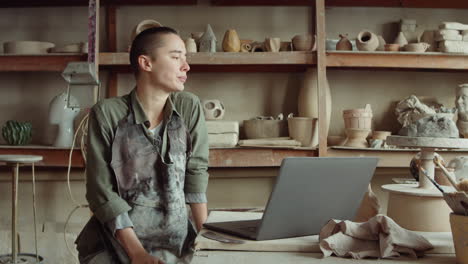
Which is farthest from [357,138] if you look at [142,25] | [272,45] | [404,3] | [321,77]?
[142,25]

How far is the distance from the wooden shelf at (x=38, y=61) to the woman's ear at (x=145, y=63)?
160cm

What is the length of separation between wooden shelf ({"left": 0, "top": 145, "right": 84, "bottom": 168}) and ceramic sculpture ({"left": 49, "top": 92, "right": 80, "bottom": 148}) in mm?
75

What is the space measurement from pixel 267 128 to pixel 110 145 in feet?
5.88

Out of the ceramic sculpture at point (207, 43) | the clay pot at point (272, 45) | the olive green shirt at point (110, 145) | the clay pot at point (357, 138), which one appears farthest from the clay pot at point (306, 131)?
the olive green shirt at point (110, 145)

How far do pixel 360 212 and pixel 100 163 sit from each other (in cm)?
80

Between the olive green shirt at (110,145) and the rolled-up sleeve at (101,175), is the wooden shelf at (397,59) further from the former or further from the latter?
the rolled-up sleeve at (101,175)

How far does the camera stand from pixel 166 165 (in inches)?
61.7

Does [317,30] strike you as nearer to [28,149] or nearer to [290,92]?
[290,92]

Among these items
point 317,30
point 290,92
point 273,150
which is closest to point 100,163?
point 273,150

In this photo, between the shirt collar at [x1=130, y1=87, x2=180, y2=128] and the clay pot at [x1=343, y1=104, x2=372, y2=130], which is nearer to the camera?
the shirt collar at [x1=130, y1=87, x2=180, y2=128]

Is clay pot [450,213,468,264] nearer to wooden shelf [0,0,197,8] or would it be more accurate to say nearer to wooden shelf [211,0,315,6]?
wooden shelf [211,0,315,6]

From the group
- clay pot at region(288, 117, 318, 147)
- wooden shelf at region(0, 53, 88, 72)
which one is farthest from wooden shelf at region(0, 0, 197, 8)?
clay pot at region(288, 117, 318, 147)

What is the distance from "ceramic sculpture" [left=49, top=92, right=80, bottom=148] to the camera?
3166mm

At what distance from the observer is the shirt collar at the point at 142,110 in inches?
62.3
